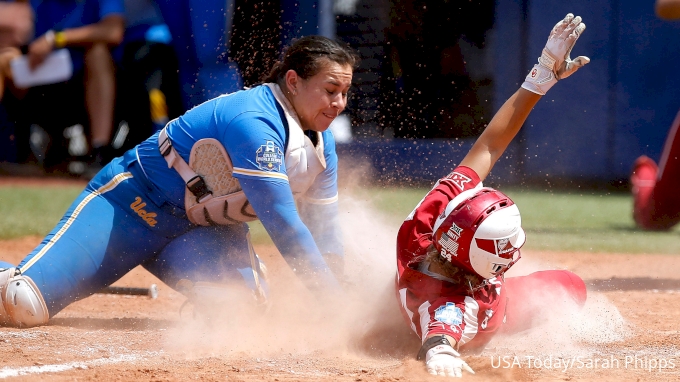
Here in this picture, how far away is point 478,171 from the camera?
4016 millimetres

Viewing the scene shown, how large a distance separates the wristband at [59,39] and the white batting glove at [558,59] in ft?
24.9

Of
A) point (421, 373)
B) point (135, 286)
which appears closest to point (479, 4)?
point (135, 286)

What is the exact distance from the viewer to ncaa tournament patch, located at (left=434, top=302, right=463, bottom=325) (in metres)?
3.34

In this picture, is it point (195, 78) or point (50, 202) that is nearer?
point (50, 202)

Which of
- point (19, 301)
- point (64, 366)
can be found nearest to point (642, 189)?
point (19, 301)

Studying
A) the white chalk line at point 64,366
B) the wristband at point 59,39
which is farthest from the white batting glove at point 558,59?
the wristband at point 59,39

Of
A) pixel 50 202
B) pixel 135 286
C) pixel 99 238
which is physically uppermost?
pixel 99 238

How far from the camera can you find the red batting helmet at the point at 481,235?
335 centimetres

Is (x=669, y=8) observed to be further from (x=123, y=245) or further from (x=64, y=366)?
(x=64, y=366)

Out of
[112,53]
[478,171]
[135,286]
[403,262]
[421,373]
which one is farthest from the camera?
[112,53]

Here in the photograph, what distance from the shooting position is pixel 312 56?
409 centimetres

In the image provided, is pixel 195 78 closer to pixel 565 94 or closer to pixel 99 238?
pixel 565 94

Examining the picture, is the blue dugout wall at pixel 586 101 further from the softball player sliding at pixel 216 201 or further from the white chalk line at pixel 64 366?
the white chalk line at pixel 64 366

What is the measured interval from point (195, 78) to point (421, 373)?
8037mm
